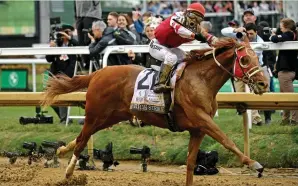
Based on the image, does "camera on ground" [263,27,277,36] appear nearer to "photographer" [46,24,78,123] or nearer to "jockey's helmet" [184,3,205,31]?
"photographer" [46,24,78,123]

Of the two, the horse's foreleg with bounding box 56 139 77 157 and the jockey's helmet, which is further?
the horse's foreleg with bounding box 56 139 77 157

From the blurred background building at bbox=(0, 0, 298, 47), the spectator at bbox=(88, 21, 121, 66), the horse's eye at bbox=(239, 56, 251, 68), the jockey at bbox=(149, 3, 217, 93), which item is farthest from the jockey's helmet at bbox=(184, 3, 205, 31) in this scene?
the blurred background building at bbox=(0, 0, 298, 47)

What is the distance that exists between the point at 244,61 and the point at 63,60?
564 centimetres

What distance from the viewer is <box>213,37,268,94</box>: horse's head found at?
8844mm

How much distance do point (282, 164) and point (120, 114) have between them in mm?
2560

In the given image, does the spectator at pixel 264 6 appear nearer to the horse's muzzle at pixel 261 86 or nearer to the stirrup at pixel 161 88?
the stirrup at pixel 161 88

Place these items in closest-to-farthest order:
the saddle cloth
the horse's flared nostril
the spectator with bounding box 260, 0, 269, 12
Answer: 1. the horse's flared nostril
2. the saddle cloth
3. the spectator with bounding box 260, 0, 269, 12

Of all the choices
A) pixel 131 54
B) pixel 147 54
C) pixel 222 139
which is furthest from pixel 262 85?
pixel 147 54

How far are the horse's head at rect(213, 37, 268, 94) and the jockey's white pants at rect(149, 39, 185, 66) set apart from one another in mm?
741

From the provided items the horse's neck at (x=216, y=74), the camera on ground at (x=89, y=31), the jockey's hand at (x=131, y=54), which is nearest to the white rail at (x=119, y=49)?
the jockey's hand at (x=131, y=54)

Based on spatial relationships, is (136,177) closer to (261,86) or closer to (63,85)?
(63,85)

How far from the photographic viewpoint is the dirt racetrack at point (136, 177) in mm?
9891

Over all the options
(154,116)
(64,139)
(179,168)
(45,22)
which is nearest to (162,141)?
(179,168)

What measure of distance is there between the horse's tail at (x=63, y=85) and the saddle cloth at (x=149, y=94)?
0.96 metres
